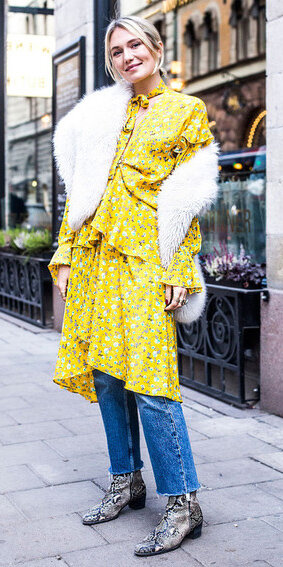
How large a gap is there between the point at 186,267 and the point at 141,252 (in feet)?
0.60

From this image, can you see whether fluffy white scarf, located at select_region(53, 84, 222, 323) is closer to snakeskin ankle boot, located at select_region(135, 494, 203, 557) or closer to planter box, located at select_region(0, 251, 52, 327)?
snakeskin ankle boot, located at select_region(135, 494, 203, 557)

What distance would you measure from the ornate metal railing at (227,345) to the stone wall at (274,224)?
16 centimetres

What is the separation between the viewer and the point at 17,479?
4.01 m

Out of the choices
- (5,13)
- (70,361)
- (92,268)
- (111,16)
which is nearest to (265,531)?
(70,361)

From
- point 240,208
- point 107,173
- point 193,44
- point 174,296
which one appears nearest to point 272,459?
point 174,296

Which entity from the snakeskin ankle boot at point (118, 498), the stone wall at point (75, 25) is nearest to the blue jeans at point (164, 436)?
the snakeskin ankle boot at point (118, 498)

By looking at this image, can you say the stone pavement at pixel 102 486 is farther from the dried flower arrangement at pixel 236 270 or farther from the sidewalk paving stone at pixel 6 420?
Result: the dried flower arrangement at pixel 236 270

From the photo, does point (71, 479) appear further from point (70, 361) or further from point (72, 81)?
point (72, 81)

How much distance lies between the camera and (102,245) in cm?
324

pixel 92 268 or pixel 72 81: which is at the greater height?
pixel 72 81

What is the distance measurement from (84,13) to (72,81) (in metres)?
0.70

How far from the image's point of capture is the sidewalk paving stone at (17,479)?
3.89 meters

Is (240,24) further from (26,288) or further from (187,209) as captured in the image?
(187,209)

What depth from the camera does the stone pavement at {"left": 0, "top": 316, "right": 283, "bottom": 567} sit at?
3119 mm
